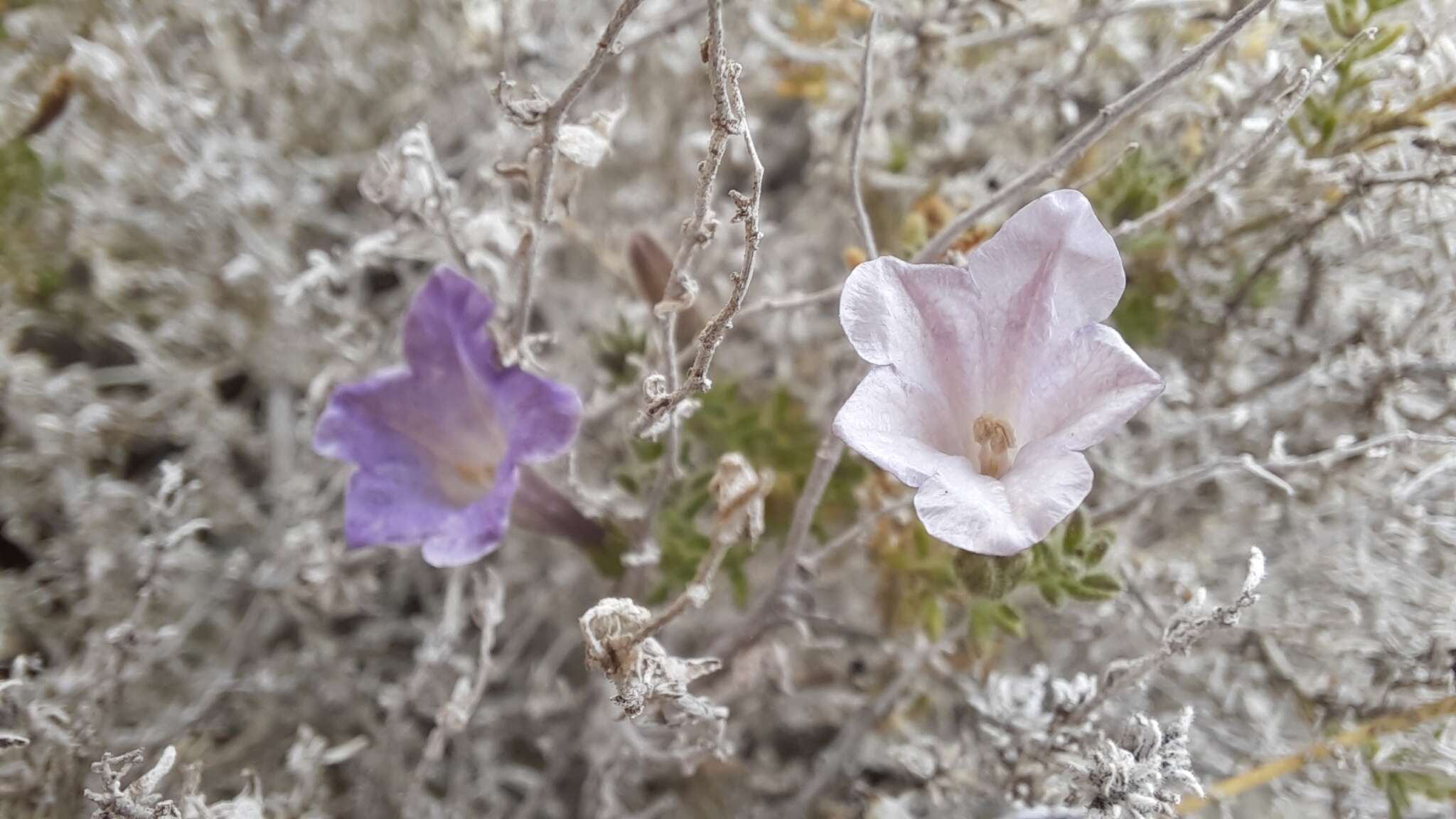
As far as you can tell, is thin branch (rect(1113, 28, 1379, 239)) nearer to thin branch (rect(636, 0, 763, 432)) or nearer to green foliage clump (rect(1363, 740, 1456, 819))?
thin branch (rect(636, 0, 763, 432))

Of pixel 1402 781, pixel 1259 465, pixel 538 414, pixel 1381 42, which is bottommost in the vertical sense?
pixel 1402 781

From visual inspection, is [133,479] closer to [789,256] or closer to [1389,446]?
[789,256]

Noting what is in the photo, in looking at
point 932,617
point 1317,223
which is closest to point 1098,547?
point 932,617

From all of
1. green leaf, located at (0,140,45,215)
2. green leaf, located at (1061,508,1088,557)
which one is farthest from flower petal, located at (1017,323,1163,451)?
green leaf, located at (0,140,45,215)

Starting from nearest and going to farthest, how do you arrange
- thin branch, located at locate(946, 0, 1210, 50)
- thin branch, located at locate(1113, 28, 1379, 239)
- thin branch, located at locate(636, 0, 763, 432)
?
thin branch, located at locate(636, 0, 763, 432)
thin branch, located at locate(1113, 28, 1379, 239)
thin branch, located at locate(946, 0, 1210, 50)

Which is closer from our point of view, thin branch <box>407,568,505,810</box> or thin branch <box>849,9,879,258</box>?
thin branch <box>849,9,879,258</box>

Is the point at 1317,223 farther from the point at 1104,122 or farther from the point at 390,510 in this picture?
the point at 390,510
